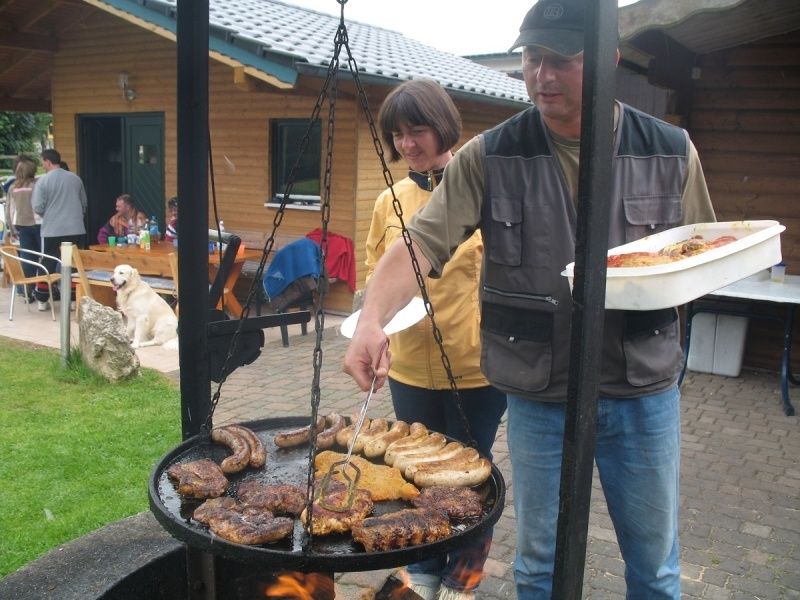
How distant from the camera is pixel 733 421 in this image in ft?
20.6

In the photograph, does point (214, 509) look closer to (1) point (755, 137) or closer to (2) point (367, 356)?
(2) point (367, 356)

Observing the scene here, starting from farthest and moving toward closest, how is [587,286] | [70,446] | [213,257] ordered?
1. [213,257]
2. [70,446]
3. [587,286]

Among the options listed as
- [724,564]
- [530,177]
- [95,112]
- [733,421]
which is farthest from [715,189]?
[95,112]

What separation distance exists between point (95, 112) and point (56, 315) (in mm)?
4348

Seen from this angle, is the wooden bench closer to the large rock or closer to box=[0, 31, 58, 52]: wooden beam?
the large rock

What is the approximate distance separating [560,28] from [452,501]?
141 cm

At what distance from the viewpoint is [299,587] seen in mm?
2719

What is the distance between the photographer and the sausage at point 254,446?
2531mm

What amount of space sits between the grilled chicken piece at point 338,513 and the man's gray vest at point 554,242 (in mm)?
572

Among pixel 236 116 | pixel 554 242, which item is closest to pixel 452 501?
pixel 554 242

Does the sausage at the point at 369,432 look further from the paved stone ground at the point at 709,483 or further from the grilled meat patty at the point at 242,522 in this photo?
the paved stone ground at the point at 709,483

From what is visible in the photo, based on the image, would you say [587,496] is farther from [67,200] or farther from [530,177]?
[67,200]

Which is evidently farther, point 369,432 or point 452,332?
point 452,332

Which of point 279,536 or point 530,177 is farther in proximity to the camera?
point 530,177
